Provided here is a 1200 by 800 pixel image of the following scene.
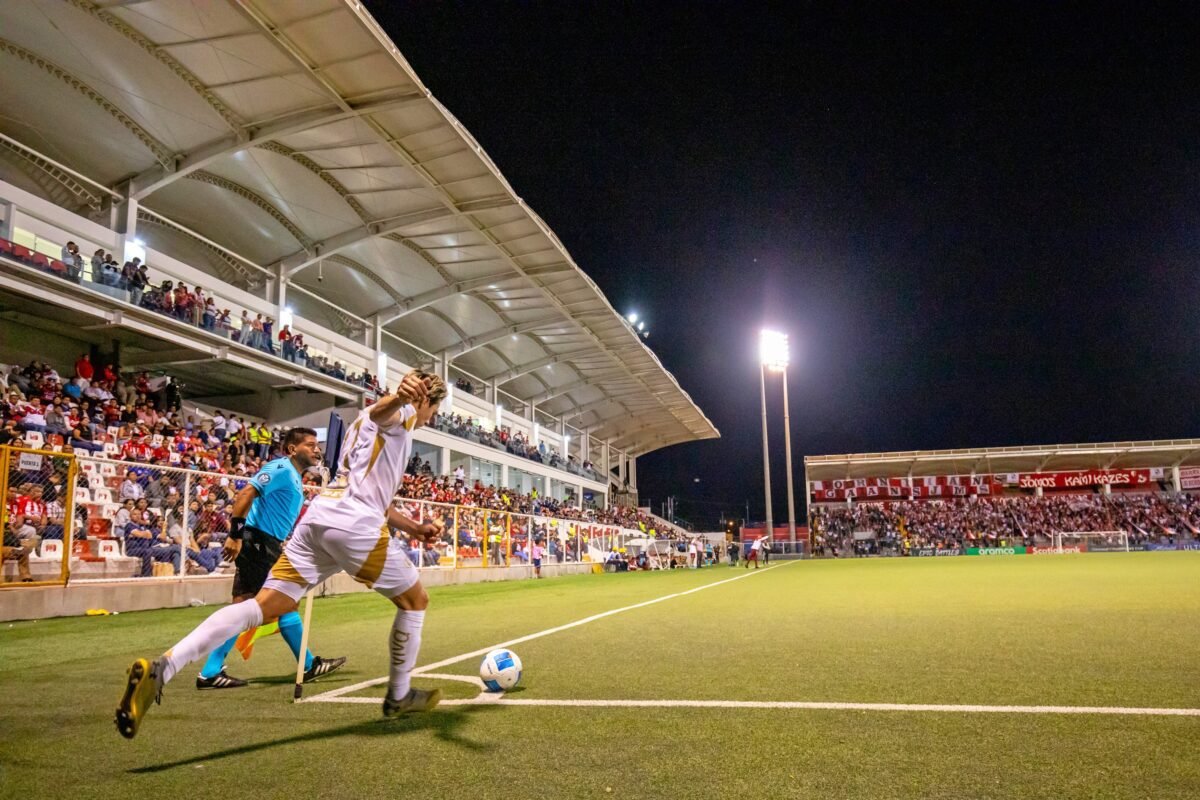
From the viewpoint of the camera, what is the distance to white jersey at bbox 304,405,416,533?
4.11 metres

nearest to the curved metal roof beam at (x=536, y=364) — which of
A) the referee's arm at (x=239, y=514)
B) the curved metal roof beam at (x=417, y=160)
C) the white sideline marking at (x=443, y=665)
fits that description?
the curved metal roof beam at (x=417, y=160)

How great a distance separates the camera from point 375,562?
13.6 feet

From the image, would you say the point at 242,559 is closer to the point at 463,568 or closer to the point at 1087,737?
the point at 1087,737

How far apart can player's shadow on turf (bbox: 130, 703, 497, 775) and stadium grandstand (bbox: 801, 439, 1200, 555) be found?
1942 inches

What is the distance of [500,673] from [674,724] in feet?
4.69

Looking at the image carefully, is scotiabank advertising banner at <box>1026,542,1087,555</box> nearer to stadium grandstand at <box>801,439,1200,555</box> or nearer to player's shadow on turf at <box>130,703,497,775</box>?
stadium grandstand at <box>801,439,1200,555</box>

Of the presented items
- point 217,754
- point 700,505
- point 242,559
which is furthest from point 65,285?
point 700,505

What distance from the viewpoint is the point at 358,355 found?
32562 millimetres

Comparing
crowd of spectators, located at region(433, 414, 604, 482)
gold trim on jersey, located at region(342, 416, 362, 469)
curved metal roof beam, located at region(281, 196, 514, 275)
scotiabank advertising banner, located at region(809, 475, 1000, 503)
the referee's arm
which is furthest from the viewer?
scotiabank advertising banner, located at region(809, 475, 1000, 503)

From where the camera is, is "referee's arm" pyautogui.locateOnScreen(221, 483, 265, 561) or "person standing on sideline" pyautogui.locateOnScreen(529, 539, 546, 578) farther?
"person standing on sideline" pyautogui.locateOnScreen(529, 539, 546, 578)

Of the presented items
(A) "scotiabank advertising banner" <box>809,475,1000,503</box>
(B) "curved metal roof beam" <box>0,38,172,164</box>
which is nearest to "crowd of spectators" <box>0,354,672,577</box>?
(B) "curved metal roof beam" <box>0,38,172,164</box>

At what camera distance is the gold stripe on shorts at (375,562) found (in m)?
4.11

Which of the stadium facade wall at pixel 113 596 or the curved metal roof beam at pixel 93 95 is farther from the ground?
the curved metal roof beam at pixel 93 95

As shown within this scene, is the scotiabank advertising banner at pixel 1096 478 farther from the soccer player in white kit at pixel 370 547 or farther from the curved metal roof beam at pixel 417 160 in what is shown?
the soccer player in white kit at pixel 370 547
